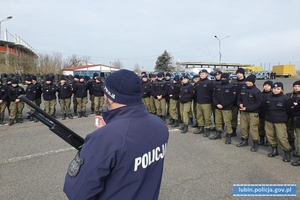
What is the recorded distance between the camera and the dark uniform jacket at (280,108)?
503 centimetres

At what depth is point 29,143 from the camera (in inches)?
243

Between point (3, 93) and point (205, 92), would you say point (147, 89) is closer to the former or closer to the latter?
point (205, 92)

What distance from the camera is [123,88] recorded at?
1400mm

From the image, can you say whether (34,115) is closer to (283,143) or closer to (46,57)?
(283,143)

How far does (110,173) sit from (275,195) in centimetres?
344

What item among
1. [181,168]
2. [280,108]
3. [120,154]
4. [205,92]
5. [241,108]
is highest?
[120,154]

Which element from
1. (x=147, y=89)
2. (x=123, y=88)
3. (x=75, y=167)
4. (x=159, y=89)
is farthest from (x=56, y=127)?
(x=147, y=89)

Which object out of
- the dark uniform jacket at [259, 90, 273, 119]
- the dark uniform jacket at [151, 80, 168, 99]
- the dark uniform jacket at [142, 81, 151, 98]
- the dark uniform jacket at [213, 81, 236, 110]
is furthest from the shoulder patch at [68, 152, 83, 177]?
the dark uniform jacket at [142, 81, 151, 98]

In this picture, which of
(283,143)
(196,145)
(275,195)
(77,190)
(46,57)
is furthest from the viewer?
(46,57)

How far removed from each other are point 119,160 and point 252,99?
17.1ft

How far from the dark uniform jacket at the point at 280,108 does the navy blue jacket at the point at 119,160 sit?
460 centimetres

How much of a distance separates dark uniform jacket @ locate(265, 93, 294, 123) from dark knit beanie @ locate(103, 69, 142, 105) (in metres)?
4.69

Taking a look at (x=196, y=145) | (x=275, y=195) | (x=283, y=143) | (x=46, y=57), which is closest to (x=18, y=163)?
(x=196, y=145)

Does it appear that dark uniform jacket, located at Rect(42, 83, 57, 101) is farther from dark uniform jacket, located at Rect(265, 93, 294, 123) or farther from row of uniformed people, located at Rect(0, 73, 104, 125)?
dark uniform jacket, located at Rect(265, 93, 294, 123)
